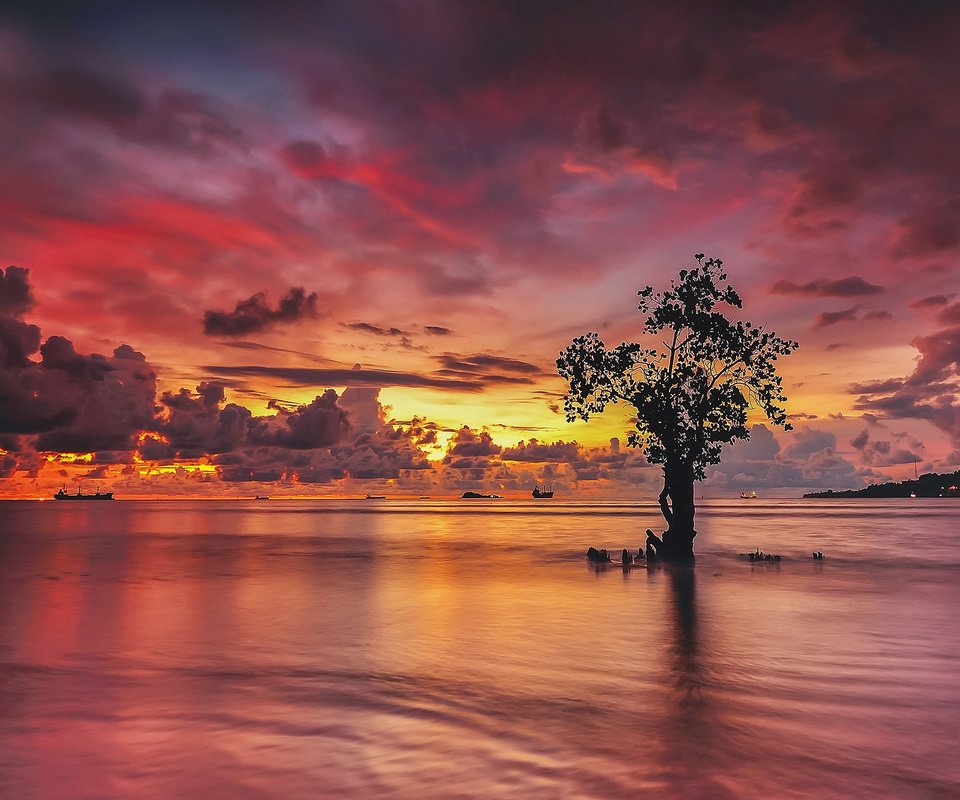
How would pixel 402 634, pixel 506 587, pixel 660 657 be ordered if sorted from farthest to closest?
pixel 506 587 → pixel 402 634 → pixel 660 657

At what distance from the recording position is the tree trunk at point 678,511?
48.6 meters

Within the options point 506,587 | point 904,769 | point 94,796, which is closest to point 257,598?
point 506,587

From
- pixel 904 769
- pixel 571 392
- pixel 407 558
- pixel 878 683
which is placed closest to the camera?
pixel 904 769

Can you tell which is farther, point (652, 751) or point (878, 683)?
point (878, 683)

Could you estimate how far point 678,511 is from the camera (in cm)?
5128

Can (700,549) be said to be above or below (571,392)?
below

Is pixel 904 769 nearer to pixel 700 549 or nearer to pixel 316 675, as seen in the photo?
pixel 316 675

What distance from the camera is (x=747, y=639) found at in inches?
1018

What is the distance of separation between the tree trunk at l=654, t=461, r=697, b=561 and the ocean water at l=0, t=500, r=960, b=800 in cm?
676

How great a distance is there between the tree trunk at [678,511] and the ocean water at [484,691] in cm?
676

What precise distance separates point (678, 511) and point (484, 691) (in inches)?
1382

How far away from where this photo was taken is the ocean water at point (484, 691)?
1231 cm

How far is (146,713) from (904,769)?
49.6ft

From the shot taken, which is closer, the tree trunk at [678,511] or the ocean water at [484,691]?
the ocean water at [484,691]
